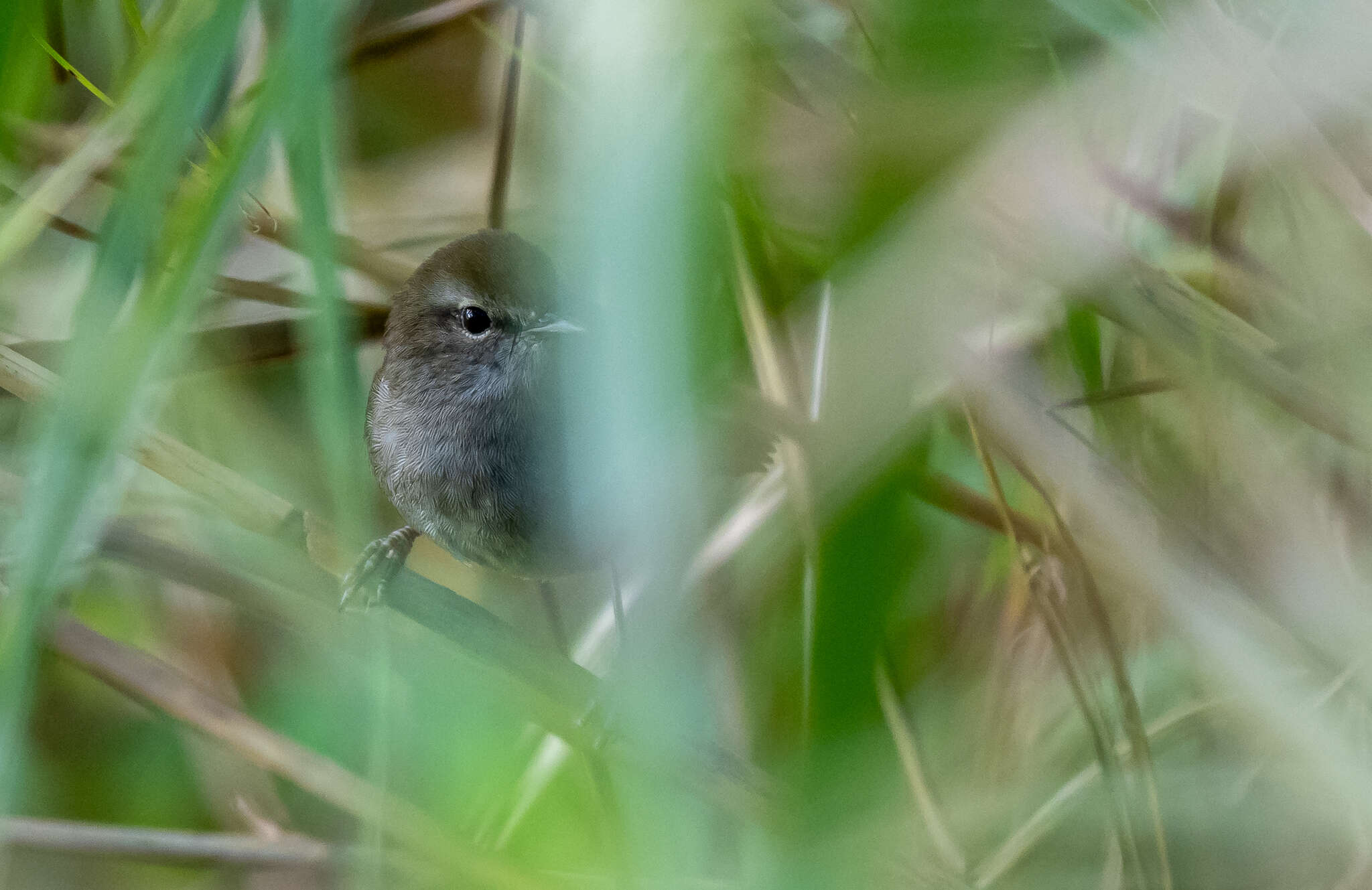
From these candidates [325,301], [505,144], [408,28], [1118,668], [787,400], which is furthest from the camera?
[505,144]

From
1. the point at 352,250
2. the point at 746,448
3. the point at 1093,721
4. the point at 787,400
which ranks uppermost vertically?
the point at 352,250

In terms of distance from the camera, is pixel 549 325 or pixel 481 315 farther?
pixel 481 315

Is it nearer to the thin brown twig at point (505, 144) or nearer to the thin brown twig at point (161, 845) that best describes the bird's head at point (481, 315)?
the thin brown twig at point (505, 144)

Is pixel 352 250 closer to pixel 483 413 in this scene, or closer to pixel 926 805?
pixel 483 413

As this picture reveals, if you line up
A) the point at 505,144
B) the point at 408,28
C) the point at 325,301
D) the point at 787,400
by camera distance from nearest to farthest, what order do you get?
the point at 325,301 → the point at 787,400 → the point at 408,28 → the point at 505,144

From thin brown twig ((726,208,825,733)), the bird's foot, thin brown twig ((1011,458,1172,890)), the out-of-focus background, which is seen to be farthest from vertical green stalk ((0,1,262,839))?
thin brown twig ((1011,458,1172,890))

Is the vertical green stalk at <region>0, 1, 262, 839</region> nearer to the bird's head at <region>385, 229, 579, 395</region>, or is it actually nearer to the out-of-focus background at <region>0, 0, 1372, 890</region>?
the out-of-focus background at <region>0, 0, 1372, 890</region>

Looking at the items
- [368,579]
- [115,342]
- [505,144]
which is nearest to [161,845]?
[368,579]
